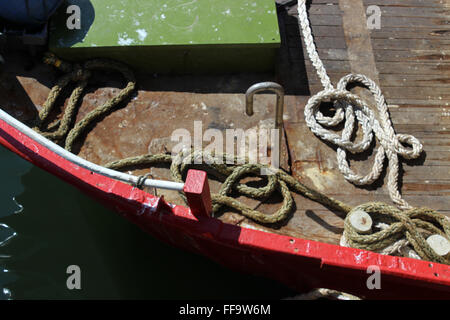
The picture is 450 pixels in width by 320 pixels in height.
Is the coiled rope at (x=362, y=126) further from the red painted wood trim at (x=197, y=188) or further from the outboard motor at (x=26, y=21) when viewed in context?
the outboard motor at (x=26, y=21)

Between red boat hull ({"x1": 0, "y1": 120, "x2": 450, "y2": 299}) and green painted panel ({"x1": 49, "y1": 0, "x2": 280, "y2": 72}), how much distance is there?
39.2 inches

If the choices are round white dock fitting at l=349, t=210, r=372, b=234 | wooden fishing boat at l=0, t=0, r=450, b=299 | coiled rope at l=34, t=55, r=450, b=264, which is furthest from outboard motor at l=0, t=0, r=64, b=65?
round white dock fitting at l=349, t=210, r=372, b=234

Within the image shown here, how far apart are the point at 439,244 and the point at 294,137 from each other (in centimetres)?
129

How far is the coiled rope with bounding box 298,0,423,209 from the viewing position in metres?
3.64

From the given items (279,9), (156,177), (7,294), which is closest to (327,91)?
(279,9)

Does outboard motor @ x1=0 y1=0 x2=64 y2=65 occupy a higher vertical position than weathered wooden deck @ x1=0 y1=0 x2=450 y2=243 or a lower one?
higher

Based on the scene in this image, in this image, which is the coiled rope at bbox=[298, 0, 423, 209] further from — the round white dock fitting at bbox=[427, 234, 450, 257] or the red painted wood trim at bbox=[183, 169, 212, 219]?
the red painted wood trim at bbox=[183, 169, 212, 219]

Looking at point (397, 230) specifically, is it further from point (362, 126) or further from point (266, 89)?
point (266, 89)

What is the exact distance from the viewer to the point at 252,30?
3955mm

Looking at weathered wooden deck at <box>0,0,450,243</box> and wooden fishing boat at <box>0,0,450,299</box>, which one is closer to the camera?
wooden fishing boat at <box>0,0,450,299</box>

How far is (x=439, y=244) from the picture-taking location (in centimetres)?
320

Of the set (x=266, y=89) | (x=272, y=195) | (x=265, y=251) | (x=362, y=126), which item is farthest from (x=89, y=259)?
(x=362, y=126)

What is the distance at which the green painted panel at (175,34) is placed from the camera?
12.8ft

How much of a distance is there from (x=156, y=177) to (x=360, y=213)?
1.46 metres
